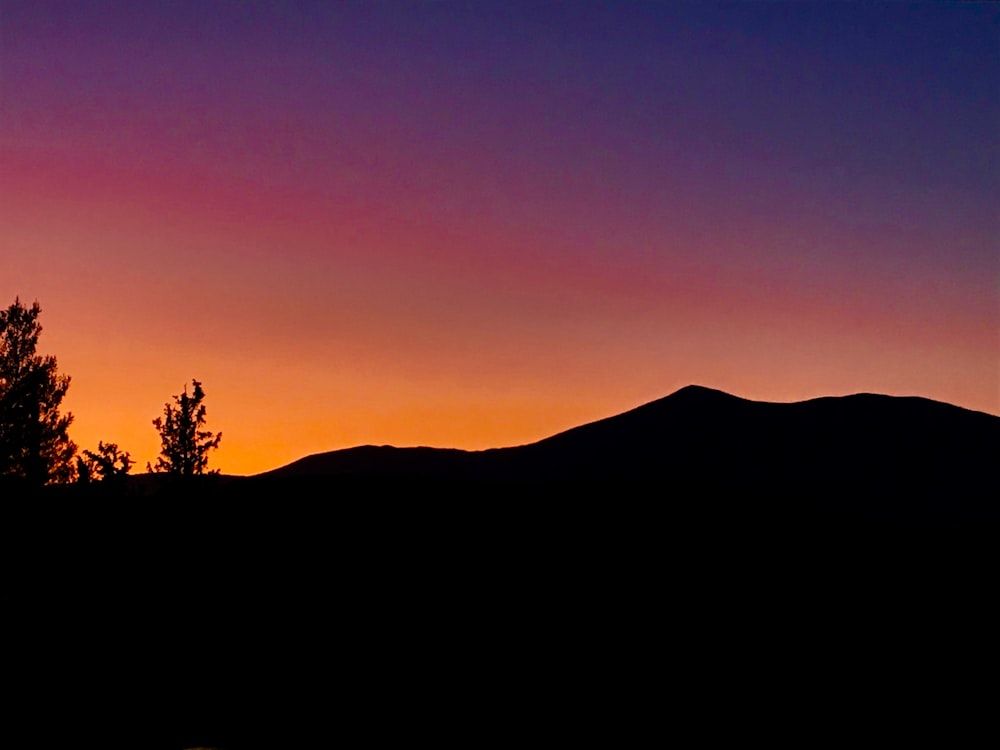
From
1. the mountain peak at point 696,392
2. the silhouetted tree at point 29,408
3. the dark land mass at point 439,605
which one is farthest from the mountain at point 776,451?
the dark land mass at point 439,605

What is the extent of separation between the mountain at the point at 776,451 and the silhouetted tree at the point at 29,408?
231 ft

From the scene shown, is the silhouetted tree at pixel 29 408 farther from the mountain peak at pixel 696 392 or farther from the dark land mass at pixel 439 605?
the mountain peak at pixel 696 392

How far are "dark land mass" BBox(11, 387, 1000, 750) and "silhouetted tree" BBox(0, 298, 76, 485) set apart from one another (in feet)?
45.9

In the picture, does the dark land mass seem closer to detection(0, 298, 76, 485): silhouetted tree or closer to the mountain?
detection(0, 298, 76, 485): silhouetted tree

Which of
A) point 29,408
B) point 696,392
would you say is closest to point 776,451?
point 696,392

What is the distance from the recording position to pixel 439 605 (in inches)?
1011

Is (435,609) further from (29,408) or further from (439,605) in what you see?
(29,408)

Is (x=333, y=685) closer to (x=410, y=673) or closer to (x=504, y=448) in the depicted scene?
(x=410, y=673)

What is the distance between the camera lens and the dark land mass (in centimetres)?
2130

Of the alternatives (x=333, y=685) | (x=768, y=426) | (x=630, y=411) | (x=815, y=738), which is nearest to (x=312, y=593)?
(x=333, y=685)

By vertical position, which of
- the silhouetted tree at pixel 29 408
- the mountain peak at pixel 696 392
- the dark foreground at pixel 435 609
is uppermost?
the mountain peak at pixel 696 392

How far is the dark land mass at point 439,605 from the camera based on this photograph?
21.3 m

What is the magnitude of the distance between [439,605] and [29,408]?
32670 millimetres

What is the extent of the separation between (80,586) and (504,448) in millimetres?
139494
